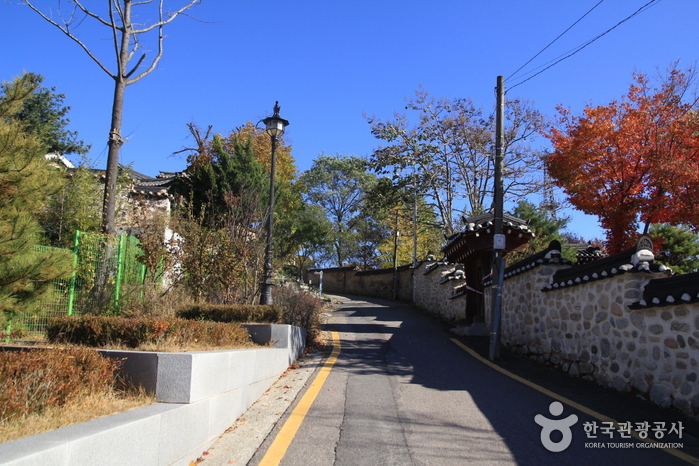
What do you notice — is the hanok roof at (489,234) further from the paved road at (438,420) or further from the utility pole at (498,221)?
the paved road at (438,420)

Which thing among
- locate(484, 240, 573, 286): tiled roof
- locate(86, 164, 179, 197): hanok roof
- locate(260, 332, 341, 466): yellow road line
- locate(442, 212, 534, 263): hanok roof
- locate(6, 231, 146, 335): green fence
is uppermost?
locate(86, 164, 179, 197): hanok roof

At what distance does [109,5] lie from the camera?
1085 cm

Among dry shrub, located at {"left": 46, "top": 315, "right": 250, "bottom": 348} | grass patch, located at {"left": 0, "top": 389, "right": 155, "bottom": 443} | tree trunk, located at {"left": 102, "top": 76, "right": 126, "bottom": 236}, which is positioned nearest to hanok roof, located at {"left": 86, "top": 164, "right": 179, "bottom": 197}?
tree trunk, located at {"left": 102, "top": 76, "right": 126, "bottom": 236}

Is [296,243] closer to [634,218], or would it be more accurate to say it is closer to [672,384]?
[634,218]

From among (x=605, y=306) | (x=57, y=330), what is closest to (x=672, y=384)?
(x=605, y=306)

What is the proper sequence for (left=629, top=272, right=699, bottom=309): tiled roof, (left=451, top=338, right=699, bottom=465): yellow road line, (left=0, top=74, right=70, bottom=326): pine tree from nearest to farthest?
(left=451, top=338, right=699, bottom=465): yellow road line
(left=0, top=74, right=70, bottom=326): pine tree
(left=629, top=272, right=699, bottom=309): tiled roof

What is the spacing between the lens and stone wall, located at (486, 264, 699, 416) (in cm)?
579

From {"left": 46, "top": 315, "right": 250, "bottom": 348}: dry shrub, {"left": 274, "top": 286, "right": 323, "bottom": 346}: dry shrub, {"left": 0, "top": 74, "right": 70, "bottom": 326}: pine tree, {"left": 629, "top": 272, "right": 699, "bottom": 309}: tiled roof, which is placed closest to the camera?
{"left": 0, "top": 74, "right": 70, "bottom": 326}: pine tree

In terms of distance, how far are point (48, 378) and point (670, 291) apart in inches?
265

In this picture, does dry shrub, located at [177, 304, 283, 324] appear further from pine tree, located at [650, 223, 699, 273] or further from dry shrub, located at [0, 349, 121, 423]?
pine tree, located at [650, 223, 699, 273]

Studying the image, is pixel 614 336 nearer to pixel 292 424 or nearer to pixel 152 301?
pixel 292 424

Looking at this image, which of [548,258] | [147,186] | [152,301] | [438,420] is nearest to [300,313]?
[152,301]

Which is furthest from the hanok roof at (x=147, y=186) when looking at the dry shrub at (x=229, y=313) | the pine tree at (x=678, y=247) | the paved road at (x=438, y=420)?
the pine tree at (x=678, y=247)

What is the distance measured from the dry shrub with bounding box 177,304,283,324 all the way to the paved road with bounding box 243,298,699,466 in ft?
5.38
